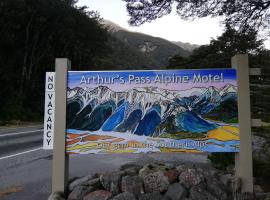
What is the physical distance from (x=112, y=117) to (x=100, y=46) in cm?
3285

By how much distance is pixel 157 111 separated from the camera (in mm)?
5676

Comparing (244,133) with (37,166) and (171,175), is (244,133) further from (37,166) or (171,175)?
(37,166)

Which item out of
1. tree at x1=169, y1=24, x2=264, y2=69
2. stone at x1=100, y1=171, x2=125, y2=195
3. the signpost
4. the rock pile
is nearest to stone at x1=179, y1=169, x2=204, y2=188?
the rock pile

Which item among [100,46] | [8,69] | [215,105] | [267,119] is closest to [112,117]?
[215,105]

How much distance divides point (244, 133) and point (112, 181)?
234 centimetres

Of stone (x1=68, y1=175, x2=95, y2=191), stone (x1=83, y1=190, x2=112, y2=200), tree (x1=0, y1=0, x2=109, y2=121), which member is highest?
tree (x1=0, y1=0, x2=109, y2=121)

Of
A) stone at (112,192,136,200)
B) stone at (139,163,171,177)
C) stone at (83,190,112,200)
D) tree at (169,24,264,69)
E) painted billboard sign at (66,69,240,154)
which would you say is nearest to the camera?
stone at (112,192,136,200)

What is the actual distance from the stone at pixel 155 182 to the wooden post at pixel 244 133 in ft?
4.39

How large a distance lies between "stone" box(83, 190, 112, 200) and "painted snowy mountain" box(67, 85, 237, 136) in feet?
3.48

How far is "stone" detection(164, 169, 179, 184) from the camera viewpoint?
5.29 m

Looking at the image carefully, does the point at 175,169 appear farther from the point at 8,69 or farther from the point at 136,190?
the point at 8,69

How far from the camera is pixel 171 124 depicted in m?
5.64

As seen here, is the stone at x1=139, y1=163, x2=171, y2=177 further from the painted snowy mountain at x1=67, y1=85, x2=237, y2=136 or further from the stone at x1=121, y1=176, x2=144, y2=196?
the painted snowy mountain at x1=67, y1=85, x2=237, y2=136

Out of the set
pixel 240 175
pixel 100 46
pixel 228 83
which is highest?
pixel 100 46
